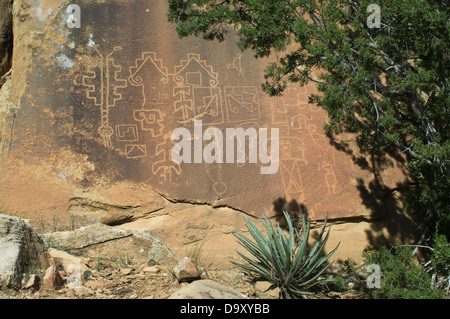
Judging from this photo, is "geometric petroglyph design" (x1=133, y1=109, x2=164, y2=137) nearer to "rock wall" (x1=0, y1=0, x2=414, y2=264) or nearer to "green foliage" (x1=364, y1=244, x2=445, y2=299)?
"rock wall" (x1=0, y1=0, x2=414, y2=264)

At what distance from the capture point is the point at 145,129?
23.1 ft

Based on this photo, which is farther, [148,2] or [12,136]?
[148,2]

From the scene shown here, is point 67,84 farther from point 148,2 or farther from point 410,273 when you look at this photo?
point 410,273

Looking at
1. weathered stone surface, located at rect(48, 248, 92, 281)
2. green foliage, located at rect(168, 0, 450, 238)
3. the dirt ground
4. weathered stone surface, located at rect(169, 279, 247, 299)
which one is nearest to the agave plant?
the dirt ground

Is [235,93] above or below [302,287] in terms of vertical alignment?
above

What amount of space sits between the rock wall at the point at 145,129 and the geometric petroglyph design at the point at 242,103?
0.05 ft

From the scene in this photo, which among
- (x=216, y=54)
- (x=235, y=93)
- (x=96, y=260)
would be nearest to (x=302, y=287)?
(x=96, y=260)

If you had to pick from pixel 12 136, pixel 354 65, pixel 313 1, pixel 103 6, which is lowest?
pixel 12 136

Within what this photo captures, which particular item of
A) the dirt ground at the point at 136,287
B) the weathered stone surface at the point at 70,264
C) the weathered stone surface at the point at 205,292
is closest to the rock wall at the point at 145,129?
the weathered stone surface at the point at 70,264

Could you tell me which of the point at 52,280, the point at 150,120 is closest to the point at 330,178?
the point at 150,120

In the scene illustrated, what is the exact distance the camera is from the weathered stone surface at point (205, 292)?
4.91m

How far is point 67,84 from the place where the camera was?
7.02 m

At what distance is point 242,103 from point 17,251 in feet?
12.2

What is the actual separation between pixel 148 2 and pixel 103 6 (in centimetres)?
66
